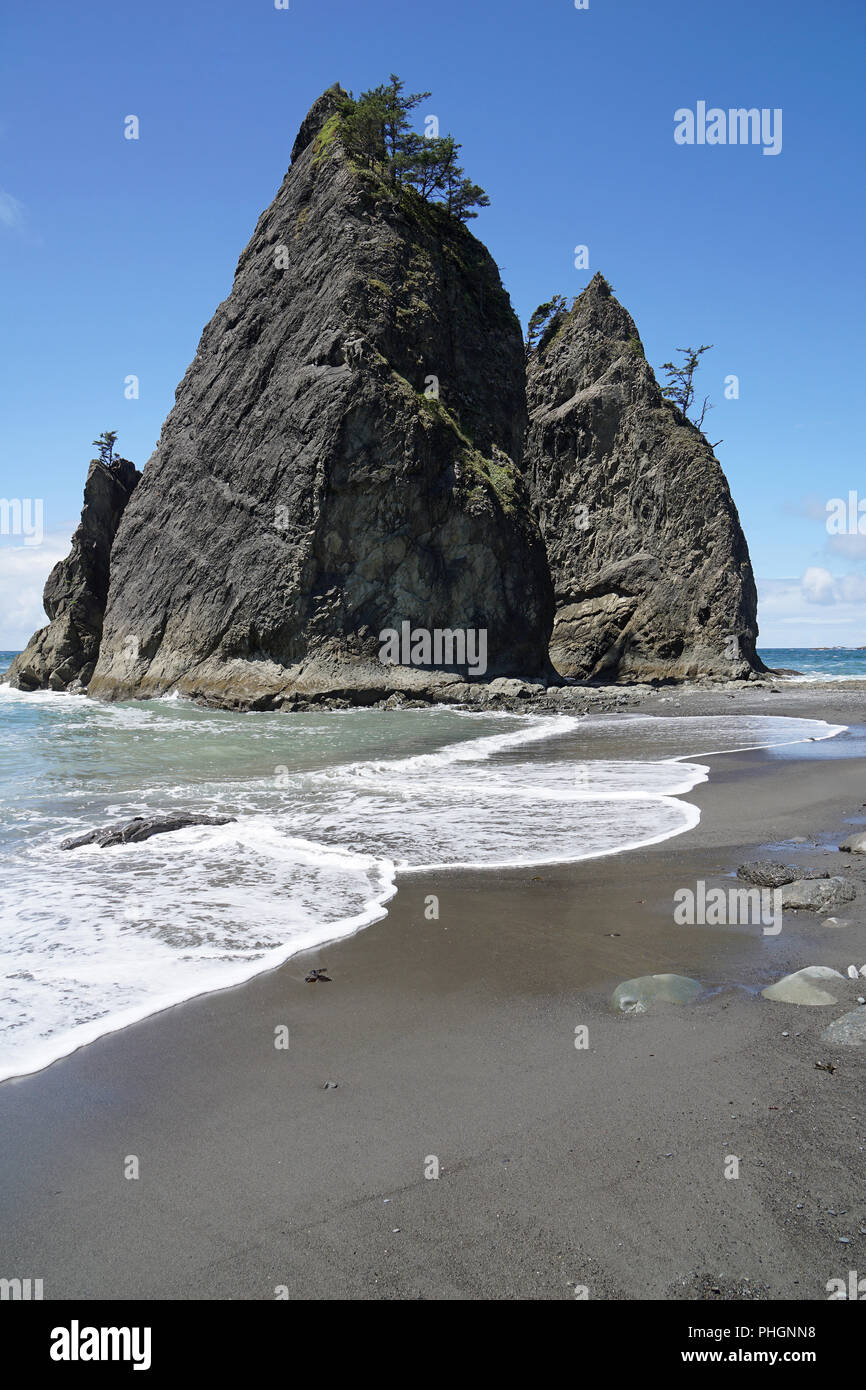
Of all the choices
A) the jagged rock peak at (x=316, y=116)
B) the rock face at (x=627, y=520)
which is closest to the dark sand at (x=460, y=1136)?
the rock face at (x=627, y=520)

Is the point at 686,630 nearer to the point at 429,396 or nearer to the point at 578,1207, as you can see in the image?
the point at 429,396

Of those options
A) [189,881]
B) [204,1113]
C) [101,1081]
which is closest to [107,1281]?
[204,1113]

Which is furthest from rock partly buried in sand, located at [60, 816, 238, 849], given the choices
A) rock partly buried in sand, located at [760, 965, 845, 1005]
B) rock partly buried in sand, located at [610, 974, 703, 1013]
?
rock partly buried in sand, located at [760, 965, 845, 1005]

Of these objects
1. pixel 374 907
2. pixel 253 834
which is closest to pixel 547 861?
pixel 374 907

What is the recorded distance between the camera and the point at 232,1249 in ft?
8.65

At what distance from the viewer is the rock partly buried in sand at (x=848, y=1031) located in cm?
377

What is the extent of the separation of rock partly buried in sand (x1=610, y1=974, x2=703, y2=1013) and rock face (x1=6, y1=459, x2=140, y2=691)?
4268cm

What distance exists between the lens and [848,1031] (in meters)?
3.83

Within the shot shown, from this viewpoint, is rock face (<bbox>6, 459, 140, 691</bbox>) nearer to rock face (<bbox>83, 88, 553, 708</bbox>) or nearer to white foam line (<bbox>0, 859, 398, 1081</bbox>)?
rock face (<bbox>83, 88, 553, 708</bbox>)

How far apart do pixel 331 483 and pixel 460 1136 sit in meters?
31.0

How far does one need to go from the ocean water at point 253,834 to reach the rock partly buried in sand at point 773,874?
4.77ft

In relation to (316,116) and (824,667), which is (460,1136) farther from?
(824,667)

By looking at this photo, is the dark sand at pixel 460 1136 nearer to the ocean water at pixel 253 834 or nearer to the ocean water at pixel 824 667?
the ocean water at pixel 253 834
